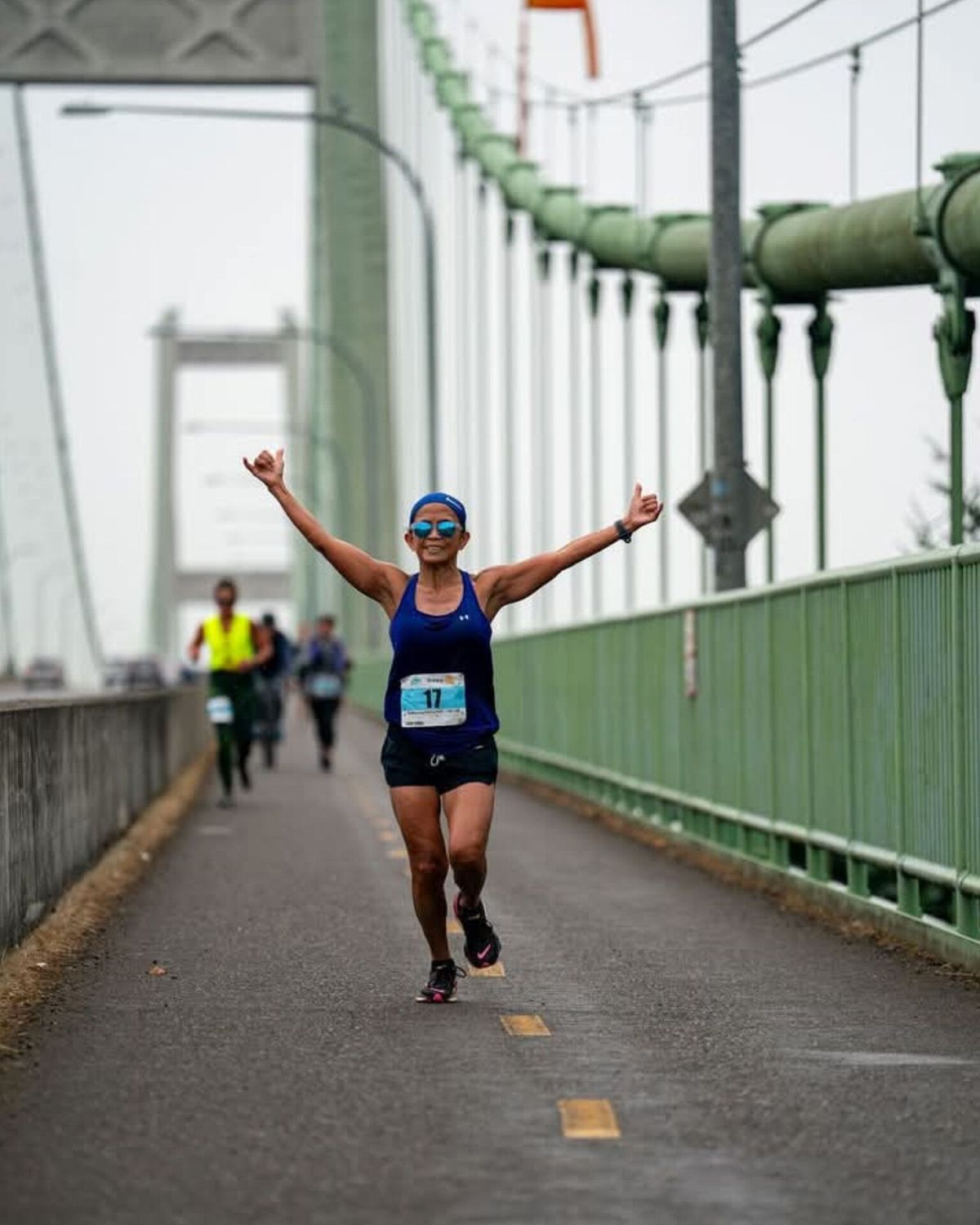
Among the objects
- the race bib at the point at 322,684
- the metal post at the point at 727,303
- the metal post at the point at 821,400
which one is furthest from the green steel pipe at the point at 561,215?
the metal post at the point at 727,303

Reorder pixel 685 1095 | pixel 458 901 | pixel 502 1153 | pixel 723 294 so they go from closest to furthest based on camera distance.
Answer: pixel 502 1153
pixel 685 1095
pixel 458 901
pixel 723 294

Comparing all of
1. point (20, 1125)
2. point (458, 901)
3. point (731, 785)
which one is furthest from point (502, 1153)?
point (731, 785)

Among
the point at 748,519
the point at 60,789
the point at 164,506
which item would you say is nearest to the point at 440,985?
the point at 60,789

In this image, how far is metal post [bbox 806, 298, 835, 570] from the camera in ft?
69.1

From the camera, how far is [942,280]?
1759 centimetres

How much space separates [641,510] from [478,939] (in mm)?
1460

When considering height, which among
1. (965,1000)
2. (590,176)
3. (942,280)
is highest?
(590,176)

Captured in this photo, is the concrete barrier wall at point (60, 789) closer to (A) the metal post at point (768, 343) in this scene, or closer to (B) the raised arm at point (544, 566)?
(B) the raised arm at point (544, 566)

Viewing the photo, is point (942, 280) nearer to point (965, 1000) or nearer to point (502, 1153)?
point (965, 1000)

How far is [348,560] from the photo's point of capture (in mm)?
10641

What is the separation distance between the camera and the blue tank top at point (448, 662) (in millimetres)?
10391

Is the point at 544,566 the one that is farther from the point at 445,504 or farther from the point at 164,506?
the point at 164,506

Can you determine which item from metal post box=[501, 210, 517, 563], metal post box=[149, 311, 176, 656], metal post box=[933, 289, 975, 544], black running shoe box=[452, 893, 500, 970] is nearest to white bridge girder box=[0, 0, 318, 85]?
metal post box=[501, 210, 517, 563]

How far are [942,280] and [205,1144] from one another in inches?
435
